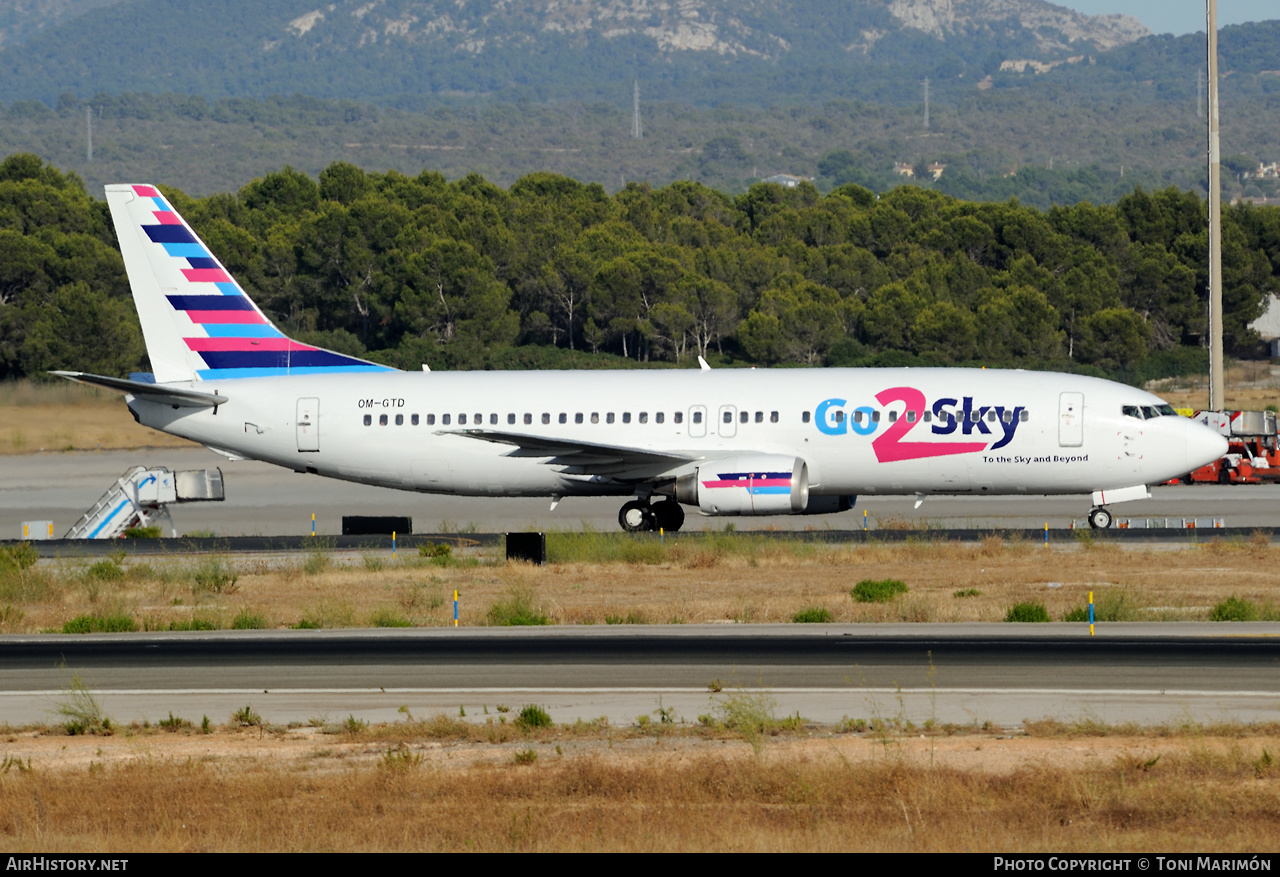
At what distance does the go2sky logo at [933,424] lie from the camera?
37.0 m

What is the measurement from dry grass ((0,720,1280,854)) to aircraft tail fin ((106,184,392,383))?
24784 millimetres

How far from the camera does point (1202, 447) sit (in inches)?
1443

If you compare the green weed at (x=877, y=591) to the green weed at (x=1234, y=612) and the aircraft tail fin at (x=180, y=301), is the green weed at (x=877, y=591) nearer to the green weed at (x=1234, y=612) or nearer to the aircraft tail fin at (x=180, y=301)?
the green weed at (x=1234, y=612)

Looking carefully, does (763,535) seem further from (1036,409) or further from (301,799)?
(301,799)

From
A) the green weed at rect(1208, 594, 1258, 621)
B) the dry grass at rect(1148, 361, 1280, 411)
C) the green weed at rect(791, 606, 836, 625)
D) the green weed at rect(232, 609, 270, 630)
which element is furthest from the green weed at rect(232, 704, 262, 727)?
the dry grass at rect(1148, 361, 1280, 411)

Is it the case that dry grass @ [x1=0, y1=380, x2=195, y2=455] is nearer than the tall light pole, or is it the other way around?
the tall light pole

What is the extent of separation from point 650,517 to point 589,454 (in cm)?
298

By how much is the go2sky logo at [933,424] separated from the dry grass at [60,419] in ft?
133

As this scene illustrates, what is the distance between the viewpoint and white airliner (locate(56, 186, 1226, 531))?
3703 cm

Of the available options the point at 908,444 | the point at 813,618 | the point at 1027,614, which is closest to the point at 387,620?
the point at 813,618

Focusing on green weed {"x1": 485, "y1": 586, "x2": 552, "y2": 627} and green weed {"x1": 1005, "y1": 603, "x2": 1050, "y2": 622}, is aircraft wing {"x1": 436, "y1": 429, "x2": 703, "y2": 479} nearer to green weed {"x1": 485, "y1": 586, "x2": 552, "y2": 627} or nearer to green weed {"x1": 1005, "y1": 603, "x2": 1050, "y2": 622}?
green weed {"x1": 485, "y1": 586, "x2": 552, "y2": 627}

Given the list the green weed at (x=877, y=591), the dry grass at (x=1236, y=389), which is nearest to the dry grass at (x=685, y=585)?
the green weed at (x=877, y=591)

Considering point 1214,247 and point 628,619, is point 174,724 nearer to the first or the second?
point 628,619

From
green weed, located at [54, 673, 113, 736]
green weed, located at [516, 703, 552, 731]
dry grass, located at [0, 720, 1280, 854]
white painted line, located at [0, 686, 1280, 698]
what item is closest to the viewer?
dry grass, located at [0, 720, 1280, 854]
